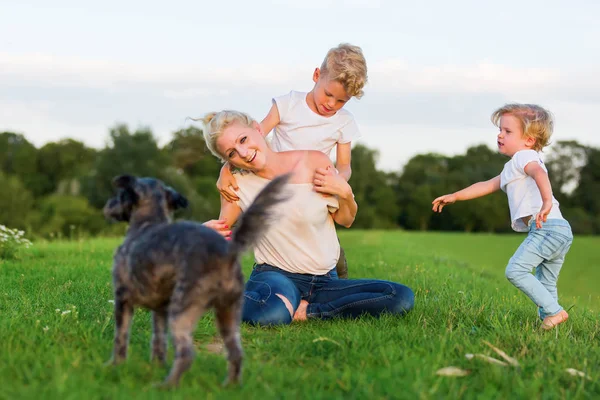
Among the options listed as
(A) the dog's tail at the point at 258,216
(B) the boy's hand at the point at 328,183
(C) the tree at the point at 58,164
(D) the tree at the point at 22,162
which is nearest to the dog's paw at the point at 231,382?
(A) the dog's tail at the point at 258,216

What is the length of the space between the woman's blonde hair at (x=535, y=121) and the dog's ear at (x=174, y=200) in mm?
3718

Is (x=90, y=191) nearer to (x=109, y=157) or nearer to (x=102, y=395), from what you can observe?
(x=109, y=157)

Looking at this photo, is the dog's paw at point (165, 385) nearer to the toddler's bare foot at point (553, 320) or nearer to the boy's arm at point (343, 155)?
the toddler's bare foot at point (553, 320)

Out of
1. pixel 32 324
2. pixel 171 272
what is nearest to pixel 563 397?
pixel 171 272

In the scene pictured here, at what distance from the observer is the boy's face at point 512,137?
6059 millimetres

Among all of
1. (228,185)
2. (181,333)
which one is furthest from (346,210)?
(181,333)

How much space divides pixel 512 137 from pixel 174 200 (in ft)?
12.2

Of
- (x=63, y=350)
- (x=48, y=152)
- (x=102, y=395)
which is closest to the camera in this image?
(x=102, y=395)

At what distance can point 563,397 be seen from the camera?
3434 mm

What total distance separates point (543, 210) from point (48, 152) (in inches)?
2337

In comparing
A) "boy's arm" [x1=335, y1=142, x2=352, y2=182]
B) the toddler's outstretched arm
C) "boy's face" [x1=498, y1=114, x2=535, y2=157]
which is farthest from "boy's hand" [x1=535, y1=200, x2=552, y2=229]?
"boy's arm" [x1=335, y1=142, x2=352, y2=182]

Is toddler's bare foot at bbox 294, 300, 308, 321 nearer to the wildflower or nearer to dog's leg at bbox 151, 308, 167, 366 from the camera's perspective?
dog's leg at bbox 151, 308, 167, 366

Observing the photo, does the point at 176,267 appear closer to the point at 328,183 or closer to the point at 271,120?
the point at 328,183

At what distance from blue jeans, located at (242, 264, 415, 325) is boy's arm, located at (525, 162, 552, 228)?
1.38 metres
